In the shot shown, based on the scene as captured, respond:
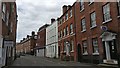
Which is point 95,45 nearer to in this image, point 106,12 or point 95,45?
point 95,45

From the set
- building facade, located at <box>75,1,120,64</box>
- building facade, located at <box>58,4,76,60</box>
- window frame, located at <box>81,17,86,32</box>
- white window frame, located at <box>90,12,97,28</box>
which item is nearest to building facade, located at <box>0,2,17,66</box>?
building facade, located at <box>75,1,120,64</box>

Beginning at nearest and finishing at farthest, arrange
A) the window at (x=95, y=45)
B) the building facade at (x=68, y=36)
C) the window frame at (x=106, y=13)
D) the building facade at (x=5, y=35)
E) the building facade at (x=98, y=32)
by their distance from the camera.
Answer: the building facade at (x=5, y=35)
the building facade at (x=98, y=32)
the window frame at (x=106, y=13)
the window at (x=95, y=45)
the building facade at (x=68, y=36)

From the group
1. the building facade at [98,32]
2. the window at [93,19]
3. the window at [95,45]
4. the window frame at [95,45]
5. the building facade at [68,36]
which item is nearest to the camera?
the building facade at [98,32]

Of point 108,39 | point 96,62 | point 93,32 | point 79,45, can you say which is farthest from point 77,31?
point 108,39

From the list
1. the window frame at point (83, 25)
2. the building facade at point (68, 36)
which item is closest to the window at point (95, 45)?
the window frame at point (83, 25)

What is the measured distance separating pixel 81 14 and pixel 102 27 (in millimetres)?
7541

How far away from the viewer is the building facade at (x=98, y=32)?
55.2ft

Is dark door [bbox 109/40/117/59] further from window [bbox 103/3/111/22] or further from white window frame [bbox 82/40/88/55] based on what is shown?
white window frame [bbox 82/40/88/55]

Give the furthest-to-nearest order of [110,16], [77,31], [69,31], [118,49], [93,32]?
[69,31], [77,31], [93,32], [110,16], [118,49]

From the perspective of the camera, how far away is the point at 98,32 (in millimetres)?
19766

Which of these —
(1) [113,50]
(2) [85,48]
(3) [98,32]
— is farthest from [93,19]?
(1) [113,50]

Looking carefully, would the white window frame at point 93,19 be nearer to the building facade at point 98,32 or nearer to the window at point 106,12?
the building facade at point 98,32

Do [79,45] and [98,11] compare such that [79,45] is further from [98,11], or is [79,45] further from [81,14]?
[98,11]

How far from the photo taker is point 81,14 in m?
25.1
